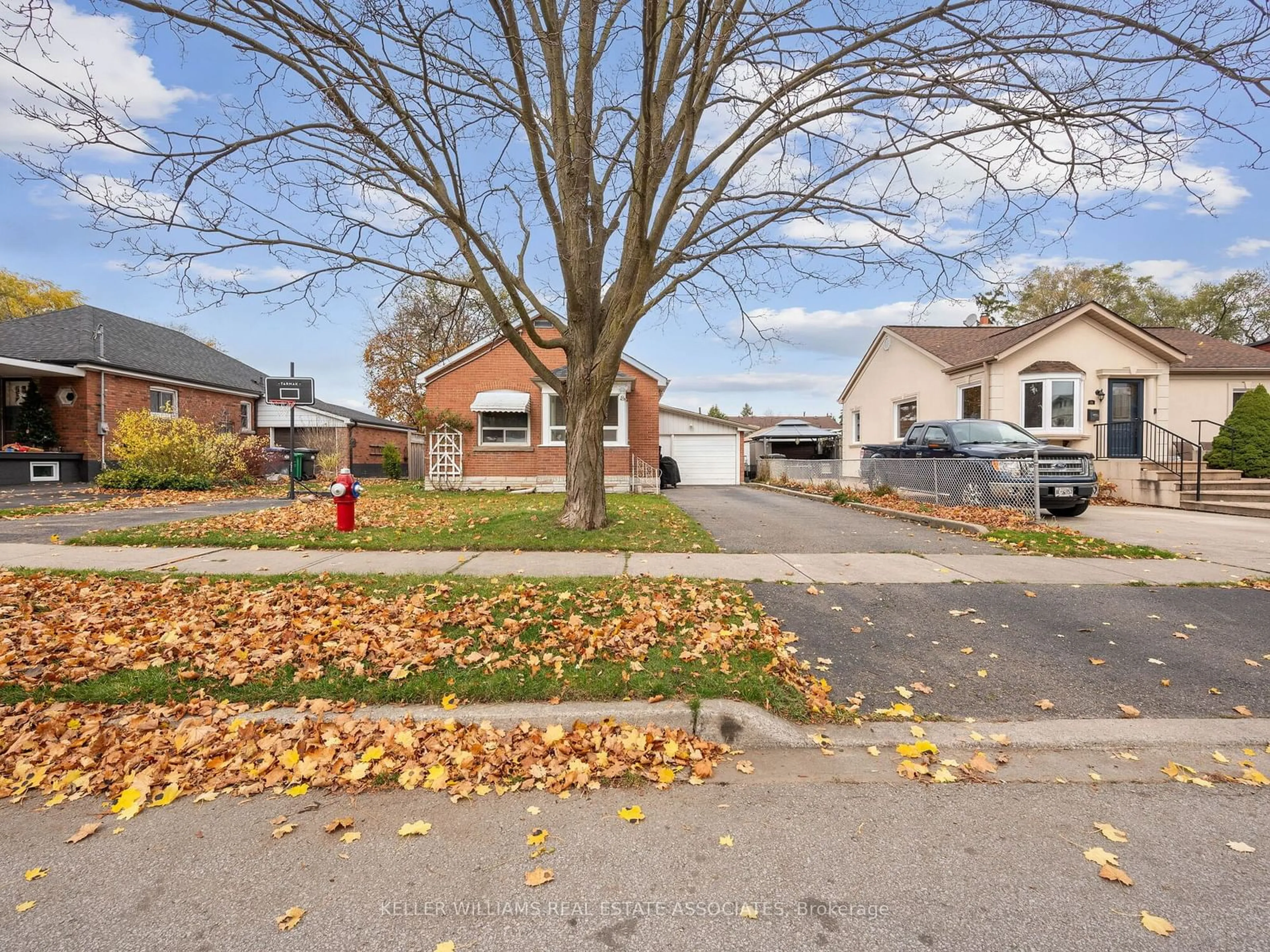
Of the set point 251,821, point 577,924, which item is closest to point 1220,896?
point 577,924

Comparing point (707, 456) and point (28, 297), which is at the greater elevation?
point (28, 297)

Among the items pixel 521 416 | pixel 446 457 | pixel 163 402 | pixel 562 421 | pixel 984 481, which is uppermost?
pixel 163 402

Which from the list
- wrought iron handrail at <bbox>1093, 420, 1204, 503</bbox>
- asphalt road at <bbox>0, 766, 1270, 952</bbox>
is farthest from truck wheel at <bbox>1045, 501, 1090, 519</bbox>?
asphalt road at <bbox>0, 766, 1270, 952</bbox>

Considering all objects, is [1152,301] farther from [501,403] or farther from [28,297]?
[28,297]

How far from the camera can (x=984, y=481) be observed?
1102 centimetres

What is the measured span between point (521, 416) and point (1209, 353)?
23331 millimetres

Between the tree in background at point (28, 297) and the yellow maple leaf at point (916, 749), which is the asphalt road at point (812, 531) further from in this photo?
the tree in background at point (28, 297)

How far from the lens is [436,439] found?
1831 centimetres

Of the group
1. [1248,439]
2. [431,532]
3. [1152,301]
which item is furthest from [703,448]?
[1152,301]

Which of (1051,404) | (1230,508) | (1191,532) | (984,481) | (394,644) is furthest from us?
(1051,404)

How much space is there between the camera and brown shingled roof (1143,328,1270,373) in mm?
18531

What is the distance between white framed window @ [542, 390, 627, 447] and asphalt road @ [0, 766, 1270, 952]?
15.9 meters

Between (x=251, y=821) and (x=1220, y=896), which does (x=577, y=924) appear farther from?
(x=1220, y=896)

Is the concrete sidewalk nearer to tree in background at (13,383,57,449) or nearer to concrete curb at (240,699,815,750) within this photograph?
concrete curb at (240,699,815,750)
